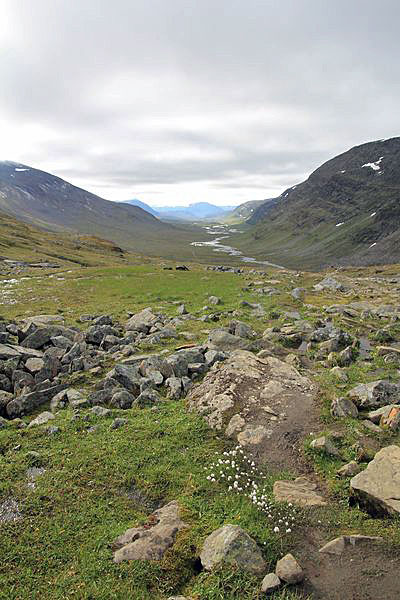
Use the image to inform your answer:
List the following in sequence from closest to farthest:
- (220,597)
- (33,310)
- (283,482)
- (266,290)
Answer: (220,597) → (283,482) → (33,310) → (266,290)

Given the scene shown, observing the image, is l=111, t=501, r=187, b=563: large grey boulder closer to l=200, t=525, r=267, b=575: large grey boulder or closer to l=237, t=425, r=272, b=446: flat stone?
l=200, t=525, r=267, b=575: large grey boulder

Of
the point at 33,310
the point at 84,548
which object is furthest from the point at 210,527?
the point at 33,310

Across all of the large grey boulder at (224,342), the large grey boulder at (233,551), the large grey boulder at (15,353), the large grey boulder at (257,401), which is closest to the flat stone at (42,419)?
the large grey boulder at (15,353)

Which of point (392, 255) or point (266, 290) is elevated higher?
point (392, 255)

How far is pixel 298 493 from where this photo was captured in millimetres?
11078

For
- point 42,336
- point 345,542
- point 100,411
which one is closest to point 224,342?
point 100,411

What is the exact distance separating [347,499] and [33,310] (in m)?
33.3

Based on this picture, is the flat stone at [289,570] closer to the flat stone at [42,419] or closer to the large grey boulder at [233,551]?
the large grey boulder at [233,551]

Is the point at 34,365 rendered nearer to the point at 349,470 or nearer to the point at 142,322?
the point at 142,322

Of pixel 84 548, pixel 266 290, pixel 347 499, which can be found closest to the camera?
pixel 84 548

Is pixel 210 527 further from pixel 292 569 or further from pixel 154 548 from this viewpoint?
pixel 292 569

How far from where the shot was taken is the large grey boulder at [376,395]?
15930 mm

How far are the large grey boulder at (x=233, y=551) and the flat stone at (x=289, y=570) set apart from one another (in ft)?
1.26

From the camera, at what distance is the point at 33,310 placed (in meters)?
36.1
